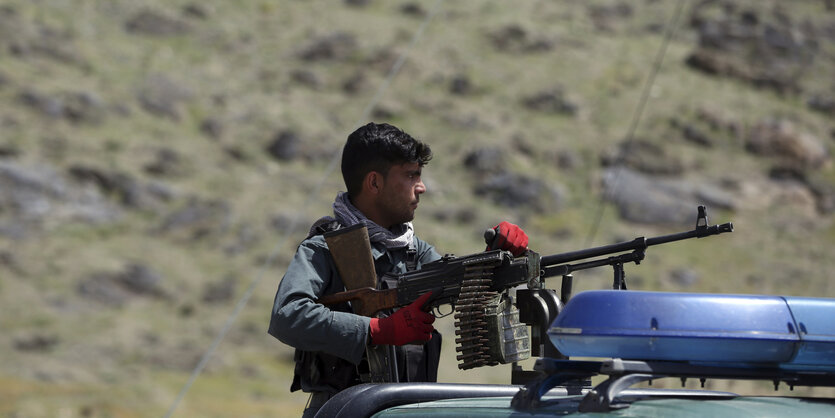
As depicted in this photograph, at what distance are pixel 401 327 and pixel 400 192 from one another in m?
0.50

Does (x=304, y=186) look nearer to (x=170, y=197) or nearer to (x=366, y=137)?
(x=170, y=197)

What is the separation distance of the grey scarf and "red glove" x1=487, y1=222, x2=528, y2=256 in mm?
360

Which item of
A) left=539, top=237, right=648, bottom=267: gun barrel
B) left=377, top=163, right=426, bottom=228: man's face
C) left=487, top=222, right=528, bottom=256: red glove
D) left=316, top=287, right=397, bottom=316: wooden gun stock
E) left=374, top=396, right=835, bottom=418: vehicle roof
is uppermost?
left=377, top=163, right=426, bottom=228: man's face

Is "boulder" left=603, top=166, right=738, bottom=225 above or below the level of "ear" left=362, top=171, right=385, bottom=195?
above

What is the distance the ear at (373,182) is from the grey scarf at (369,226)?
0.09 m

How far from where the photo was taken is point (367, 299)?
3.67 m

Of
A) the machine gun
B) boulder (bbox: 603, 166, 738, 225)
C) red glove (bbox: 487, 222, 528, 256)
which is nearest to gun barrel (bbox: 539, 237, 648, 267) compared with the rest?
the machine gun

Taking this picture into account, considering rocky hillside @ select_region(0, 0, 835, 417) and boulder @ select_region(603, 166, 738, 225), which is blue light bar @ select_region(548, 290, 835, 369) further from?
boulder @ select_region(603, 166, 738, 225)

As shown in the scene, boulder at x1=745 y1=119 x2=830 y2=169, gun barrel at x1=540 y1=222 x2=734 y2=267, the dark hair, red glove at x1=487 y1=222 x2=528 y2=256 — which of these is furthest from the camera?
boulder at x1=745 y1=119 x2=830 y2=169

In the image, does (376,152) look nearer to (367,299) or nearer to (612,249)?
(367,299)

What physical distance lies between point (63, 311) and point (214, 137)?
1165 centimetres

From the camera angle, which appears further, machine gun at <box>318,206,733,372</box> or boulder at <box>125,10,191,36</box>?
boulder at <box>125,10,191,36</box>

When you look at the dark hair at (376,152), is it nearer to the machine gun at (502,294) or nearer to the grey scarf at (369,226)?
the grey scarf at (369,226)

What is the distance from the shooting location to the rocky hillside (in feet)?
95.1
